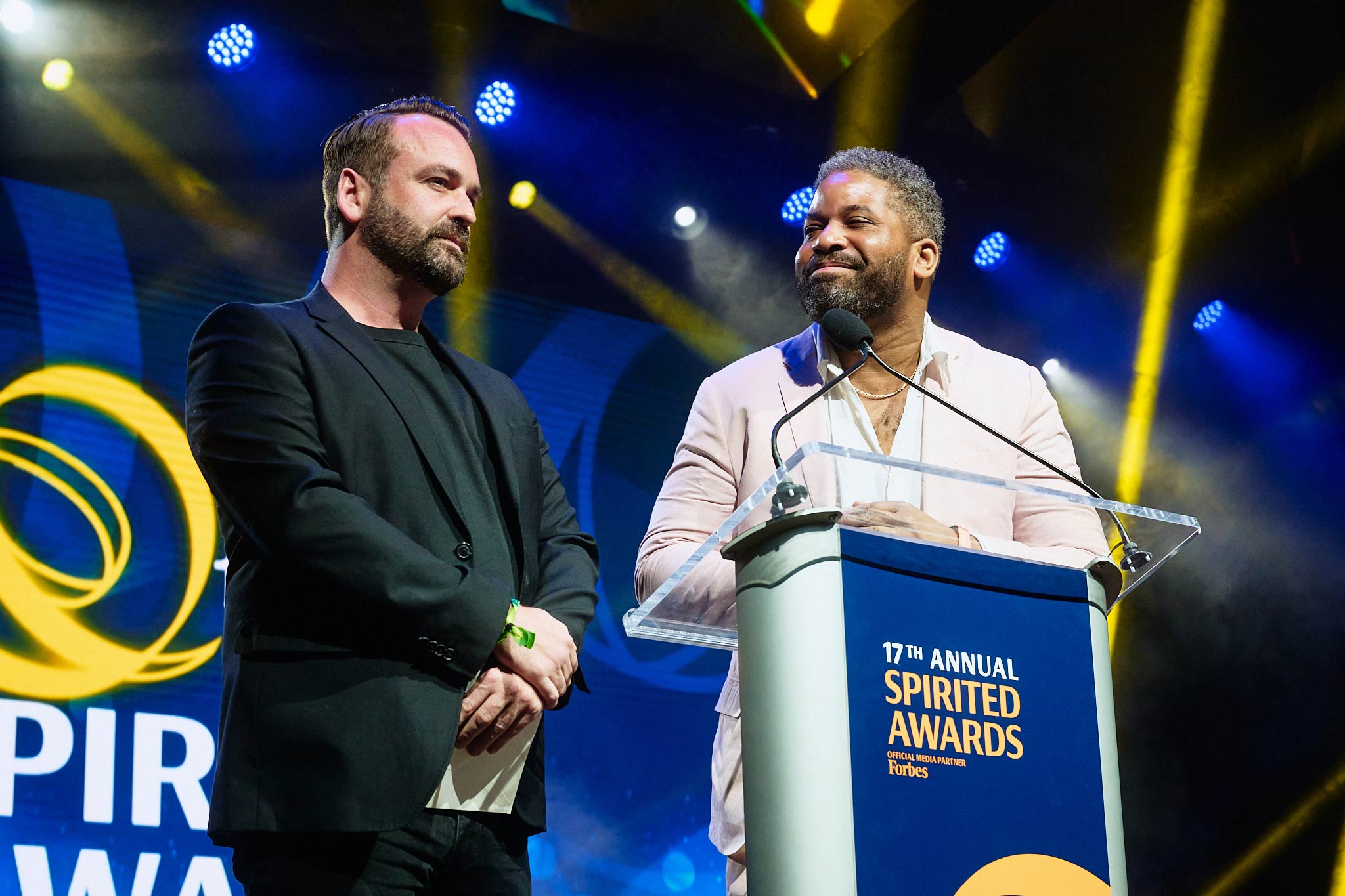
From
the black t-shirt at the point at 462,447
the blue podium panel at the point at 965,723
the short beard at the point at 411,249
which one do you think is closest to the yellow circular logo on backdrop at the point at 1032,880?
the blue podium panel at the point at 965,723

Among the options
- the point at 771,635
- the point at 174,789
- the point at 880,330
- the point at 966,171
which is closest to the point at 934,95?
the point at 966,171

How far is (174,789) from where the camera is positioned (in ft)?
11.1

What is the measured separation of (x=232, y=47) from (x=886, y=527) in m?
3.44

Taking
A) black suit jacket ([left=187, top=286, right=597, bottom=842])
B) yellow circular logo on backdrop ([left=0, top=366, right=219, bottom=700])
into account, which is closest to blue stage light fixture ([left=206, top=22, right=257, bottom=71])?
yellow circular logo on backdrop ([left=0, top=366, right=219, bottom=700])

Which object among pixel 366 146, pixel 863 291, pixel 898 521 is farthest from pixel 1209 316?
pixel 898 521

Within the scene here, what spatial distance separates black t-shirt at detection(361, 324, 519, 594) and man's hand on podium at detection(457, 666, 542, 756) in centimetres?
16

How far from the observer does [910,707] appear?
1.24 meters

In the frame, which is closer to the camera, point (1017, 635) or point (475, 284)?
point (1017, 635)

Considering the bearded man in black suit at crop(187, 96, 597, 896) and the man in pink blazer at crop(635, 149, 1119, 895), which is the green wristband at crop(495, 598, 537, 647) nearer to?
the bearded man in black suit at crop(187, 96, 597, 896)

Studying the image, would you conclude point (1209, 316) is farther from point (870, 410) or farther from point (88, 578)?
point (88, 578)

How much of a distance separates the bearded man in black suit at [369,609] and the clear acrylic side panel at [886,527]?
227 millimetres

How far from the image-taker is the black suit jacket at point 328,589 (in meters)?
1.50

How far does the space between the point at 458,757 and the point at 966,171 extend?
164 inches

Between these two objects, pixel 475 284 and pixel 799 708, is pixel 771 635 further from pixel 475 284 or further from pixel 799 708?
pixel 475 284
